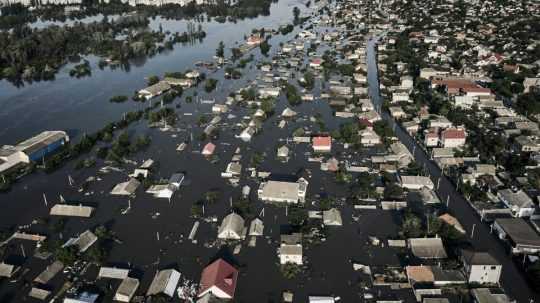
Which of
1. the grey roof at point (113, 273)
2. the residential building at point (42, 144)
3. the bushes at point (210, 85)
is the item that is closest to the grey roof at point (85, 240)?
the grey roof at point (113, 273)

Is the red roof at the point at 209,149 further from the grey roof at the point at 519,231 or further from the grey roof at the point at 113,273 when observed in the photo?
the grey roof at the point at 519,231

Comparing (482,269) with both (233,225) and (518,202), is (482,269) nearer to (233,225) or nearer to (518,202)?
(518,202)

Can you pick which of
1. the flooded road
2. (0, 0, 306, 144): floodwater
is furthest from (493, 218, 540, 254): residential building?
(0, 0, 306, 144): floodwater

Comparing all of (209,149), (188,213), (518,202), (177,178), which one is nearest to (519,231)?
(518,202)

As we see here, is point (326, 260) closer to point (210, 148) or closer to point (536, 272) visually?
point (536, 272)

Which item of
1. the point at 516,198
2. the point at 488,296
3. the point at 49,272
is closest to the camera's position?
the point at 488,296

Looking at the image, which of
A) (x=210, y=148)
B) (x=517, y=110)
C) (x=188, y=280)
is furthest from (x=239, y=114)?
(x=517, y=110)

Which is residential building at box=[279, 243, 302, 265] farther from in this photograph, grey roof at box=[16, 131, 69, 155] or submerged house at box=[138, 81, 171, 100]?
submerged house at box=[138, 81, 171, 100]
